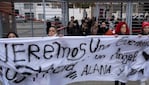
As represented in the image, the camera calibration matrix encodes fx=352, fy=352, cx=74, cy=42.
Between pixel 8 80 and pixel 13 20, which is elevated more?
pixel 13 20

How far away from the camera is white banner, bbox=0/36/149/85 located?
20.5 ft

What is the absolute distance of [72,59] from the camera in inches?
260

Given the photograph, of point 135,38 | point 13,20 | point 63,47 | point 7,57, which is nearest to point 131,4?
point 13,20

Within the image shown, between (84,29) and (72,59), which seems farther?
(84,29)

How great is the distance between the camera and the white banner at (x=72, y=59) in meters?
6.26

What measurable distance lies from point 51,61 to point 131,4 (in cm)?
593

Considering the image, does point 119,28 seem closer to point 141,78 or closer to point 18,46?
point 141,78

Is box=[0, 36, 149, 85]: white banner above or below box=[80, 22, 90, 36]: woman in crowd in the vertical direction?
below

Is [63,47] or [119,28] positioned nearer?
[63,47]

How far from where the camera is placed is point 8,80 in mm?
6270

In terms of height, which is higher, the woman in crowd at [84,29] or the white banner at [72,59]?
the woman in crowd at [84,29]

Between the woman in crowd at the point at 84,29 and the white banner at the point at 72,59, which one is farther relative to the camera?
the woman in crowd at the point at 84,29

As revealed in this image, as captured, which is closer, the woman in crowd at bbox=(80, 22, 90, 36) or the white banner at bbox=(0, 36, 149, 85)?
the white banner at bbox=(0, 36, 149, 85)

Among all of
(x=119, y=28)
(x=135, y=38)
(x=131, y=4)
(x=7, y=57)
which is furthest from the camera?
(x=131, y=4)
